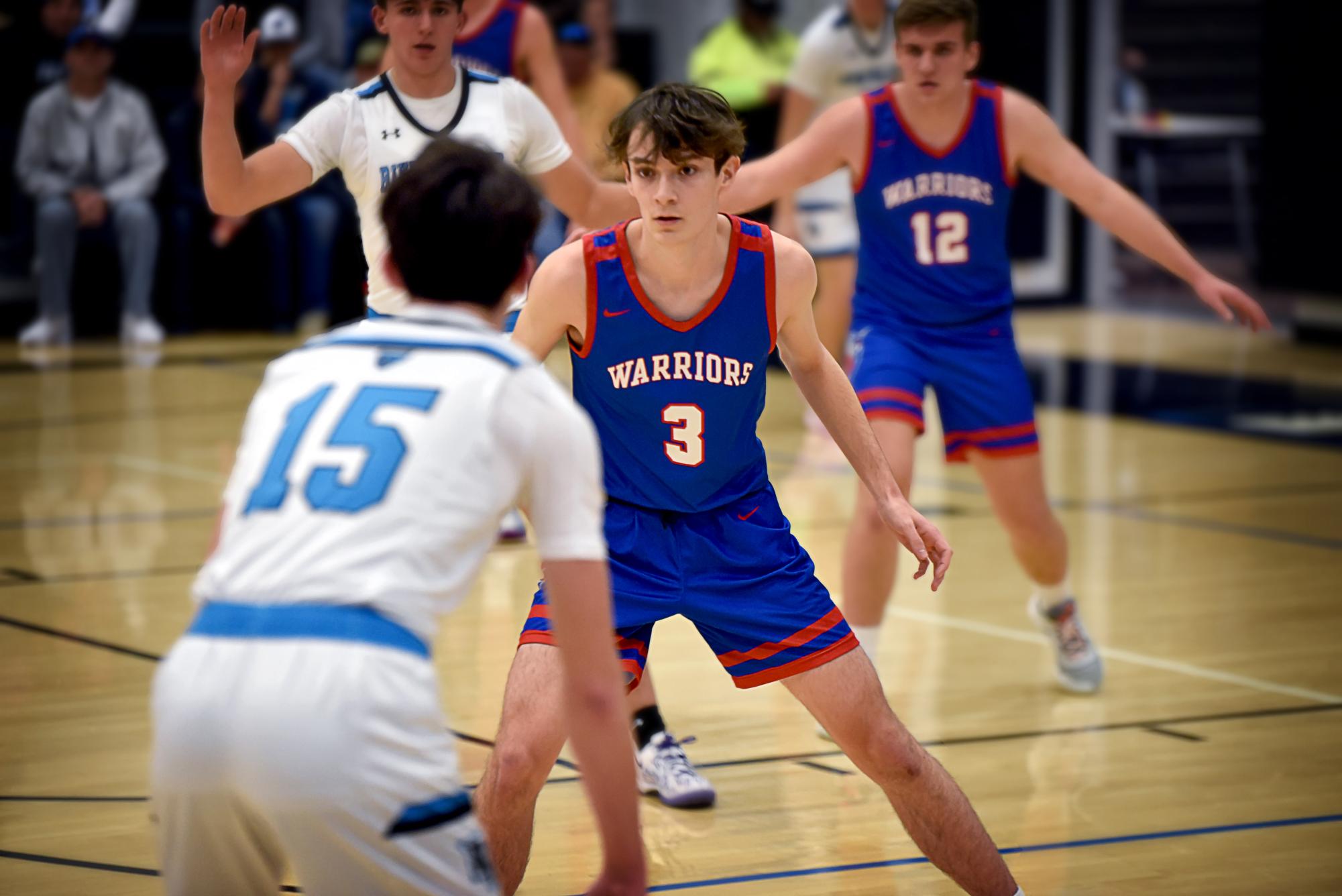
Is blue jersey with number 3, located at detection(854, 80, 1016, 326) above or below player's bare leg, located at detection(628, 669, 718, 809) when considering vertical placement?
above

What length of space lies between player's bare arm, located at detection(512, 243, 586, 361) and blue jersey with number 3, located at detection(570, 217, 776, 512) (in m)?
0.02

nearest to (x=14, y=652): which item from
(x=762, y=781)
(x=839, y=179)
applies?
(x=762, y=781)

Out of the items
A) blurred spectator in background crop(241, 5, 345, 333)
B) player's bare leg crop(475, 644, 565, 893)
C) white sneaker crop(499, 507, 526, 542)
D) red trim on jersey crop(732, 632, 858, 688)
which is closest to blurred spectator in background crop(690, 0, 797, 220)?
blurred spectator in background crop(241, 5, 345, 333)

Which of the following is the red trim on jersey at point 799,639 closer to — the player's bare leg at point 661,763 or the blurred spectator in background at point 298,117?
the player's bare leg at point 661,763

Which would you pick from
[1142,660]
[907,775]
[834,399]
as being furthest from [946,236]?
[907,775]

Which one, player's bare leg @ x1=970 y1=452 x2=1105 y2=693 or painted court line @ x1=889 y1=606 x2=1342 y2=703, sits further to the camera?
painted court line @ x1=889 y1=606 x2=1342 y2=703

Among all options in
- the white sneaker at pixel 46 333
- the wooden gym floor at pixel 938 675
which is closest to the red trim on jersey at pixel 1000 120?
the wooden gym floor at pixel 938 675

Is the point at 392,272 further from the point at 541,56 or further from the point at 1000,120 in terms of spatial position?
the point at 541,56

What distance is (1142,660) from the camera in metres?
5.52

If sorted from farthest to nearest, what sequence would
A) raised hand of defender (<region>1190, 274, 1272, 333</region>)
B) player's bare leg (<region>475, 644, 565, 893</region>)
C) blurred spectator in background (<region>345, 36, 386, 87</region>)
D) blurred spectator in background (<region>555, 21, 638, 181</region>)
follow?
blurred spectator in background (<region>345, 36, 386, 87</region>), blurred spectator in background (<region>555, 21, 638, 181</region>), raised hand of defender (<region>1190, 274, 1272, 333</region>), player's bare leg (<region>475, 644, 565, 893</region>)

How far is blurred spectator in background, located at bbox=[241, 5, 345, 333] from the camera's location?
1263cm

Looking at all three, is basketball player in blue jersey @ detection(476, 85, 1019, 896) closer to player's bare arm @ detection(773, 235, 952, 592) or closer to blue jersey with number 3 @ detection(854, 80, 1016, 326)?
player's bare arm @ detection(773, 235, 952, 592)

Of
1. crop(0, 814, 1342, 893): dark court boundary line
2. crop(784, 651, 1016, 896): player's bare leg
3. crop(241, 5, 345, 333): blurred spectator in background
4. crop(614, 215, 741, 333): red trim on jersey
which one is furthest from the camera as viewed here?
crop(241, 5, 345, 333): blurred spectator in background

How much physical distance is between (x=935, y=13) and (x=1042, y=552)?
1469 mm
